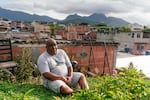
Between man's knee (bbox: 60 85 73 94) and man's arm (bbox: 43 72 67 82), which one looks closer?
man's knee (bbox: 60 85 73 94)

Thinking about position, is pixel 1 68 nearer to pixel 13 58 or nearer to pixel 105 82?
pixel 13 58

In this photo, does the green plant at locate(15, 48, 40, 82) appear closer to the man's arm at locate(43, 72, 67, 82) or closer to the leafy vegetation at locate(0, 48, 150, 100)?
the leafy vegetation at locate(0, 48, 150, 100)

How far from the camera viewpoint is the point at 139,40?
40.8 meters

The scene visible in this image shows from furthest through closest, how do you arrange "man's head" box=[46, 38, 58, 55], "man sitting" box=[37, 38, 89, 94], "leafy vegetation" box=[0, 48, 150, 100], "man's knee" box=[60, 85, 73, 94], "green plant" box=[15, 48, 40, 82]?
"green plant" box=[15, 48, 40, 82] → "man's head" box=[46, 38, 58, 55] → "man sitting" box=[37, 38, 89, 94] → "man's knee" box=[60, 85, 73, 94] → "leafy vegetation" box=[0, 48, 150, 100]

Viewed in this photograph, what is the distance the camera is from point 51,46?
5547 mm

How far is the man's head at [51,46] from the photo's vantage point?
18.0 ft

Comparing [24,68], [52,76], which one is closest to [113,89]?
[52,76]

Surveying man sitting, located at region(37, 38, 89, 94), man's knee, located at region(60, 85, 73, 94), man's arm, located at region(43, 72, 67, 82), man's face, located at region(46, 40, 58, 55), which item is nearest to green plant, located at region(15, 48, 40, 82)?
man sitting, located at region(37, 38, 89, 94)

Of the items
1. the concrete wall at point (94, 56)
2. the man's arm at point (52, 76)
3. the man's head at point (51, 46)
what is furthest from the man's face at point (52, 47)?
the concrete wall at point (94, 56)

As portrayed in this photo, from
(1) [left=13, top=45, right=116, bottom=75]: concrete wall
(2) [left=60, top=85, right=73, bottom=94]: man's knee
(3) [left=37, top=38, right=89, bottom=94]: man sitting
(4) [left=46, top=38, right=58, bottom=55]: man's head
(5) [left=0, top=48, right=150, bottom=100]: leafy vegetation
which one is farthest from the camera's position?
(1) [left=13, top=45, right=116, bottom=75]: concrete wall

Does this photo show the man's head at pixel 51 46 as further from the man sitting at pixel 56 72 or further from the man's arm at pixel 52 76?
the man's arm at pixel 52 76

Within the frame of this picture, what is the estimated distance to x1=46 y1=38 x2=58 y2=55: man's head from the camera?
216 inches

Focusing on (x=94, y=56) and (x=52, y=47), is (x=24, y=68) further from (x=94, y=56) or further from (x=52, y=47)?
(x=94, y=56)

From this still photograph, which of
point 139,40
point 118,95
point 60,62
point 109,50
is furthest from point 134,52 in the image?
point 118,95
